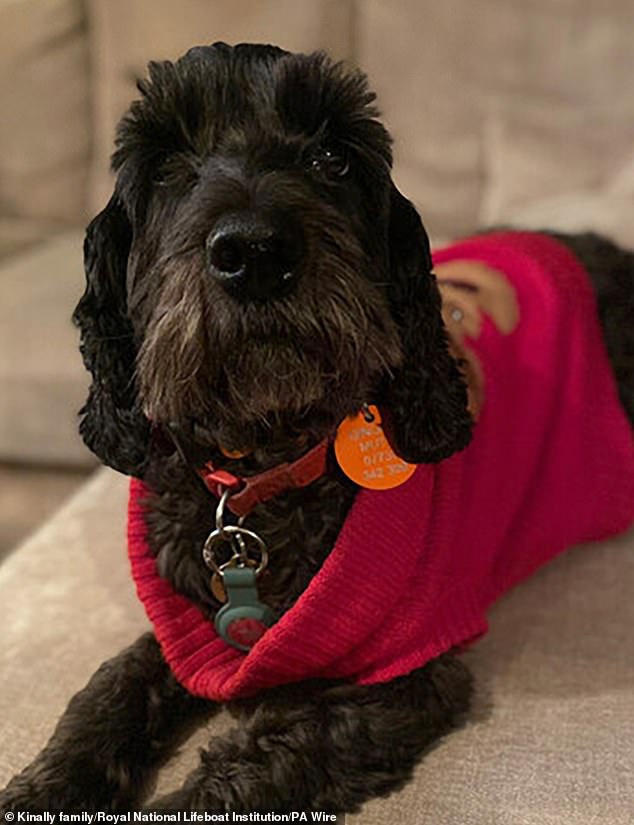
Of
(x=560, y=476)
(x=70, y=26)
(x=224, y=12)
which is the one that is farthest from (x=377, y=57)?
(x=560, y=476)

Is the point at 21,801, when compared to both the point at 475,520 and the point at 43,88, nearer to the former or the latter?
the point at 475,520

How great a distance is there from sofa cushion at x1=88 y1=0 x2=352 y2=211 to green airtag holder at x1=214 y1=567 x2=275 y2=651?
1475mm

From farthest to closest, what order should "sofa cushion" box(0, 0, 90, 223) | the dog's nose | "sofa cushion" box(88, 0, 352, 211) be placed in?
"sofa cushion" box(0, 0, 90, 223), "sofa cushion" box(88, 0, 352, 211), the dog's nose

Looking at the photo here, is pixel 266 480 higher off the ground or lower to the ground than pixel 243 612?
higher

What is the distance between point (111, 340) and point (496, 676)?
64 centimetres

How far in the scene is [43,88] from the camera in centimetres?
301

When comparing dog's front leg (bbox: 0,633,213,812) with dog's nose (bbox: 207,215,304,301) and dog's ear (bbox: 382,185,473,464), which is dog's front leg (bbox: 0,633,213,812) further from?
dog's nose (bbox: 207,215,304,301)

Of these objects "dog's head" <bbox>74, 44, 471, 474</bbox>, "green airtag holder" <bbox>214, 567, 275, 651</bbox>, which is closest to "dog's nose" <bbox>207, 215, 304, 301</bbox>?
"dog's head" <bbox>74, 44, 471, 474</bbox>

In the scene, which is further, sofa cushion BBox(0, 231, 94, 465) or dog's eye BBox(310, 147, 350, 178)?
sofa cushion BBox(0, 231, 94, 465)

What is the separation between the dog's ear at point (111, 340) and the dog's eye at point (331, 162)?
0.75ft

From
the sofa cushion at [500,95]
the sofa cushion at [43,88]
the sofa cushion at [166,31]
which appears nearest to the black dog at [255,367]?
the sofa cushion at [166,31]

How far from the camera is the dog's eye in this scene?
109 centimetres

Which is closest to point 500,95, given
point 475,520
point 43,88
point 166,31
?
point 166,31

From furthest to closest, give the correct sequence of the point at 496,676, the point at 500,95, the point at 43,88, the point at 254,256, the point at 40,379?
1. the point at 43,88
2. the point at 500,95
3. the point at 40,379
4. the point at 496,676
5. the point at 254,256
